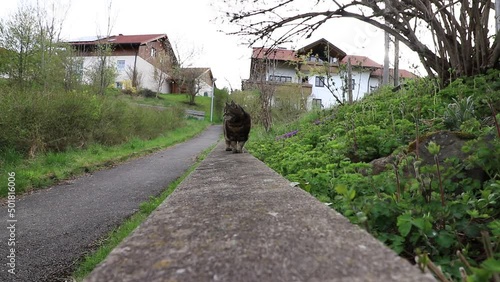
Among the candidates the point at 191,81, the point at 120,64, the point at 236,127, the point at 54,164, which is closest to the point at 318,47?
the point at 191,81

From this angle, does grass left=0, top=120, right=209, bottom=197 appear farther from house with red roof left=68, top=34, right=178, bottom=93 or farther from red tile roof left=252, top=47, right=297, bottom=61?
house with red roof left=68, top=34, right=178, bottom=93

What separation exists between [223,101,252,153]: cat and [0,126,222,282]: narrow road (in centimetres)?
165

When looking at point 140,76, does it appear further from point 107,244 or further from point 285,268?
point 285,268

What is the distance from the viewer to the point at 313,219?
Result: 123cm

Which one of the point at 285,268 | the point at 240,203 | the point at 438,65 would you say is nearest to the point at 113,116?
the point at 438,65

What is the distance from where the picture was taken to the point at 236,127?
5.50m

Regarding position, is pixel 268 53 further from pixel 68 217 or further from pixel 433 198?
pixel 433 198

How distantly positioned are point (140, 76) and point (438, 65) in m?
37.0

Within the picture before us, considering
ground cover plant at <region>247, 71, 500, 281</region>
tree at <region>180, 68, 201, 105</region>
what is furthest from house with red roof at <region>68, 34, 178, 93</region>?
ground cover plant at <region>247, 71, 500, 281</region>

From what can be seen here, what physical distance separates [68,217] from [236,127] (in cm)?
273

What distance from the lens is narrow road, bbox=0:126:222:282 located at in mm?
2910

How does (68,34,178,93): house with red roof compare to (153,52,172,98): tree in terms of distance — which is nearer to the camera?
(68,34,178,93): house with red roof

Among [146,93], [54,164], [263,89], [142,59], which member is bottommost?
[54,164]

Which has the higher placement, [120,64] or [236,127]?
[120,64]
